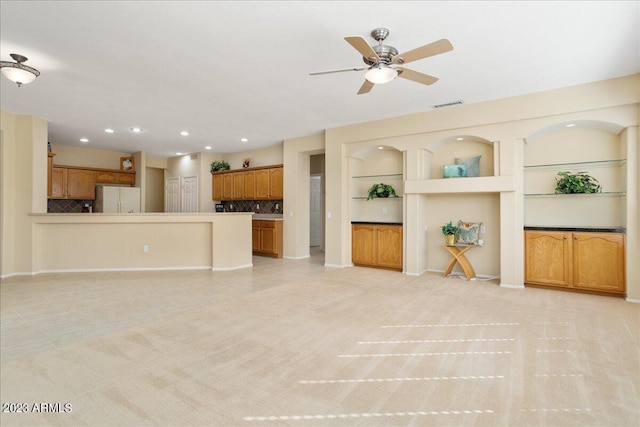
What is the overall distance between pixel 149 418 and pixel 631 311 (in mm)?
4718

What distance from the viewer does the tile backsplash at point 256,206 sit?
332 inches

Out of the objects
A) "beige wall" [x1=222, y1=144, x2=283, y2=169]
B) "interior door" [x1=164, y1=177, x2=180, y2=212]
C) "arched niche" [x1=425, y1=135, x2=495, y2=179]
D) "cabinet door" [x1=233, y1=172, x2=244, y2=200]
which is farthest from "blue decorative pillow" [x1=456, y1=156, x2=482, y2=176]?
"interior door" [x1=164, y1=177, x2=180, y2=212]

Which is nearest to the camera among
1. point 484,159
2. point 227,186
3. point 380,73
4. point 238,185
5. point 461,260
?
point 380,73

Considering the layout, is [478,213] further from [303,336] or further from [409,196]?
[303,336]

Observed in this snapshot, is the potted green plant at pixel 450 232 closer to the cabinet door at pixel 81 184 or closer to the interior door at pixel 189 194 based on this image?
the interior door at pixel 189 194

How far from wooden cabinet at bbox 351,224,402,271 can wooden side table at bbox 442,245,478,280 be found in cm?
84

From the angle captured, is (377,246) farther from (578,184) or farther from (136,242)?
(136,242)

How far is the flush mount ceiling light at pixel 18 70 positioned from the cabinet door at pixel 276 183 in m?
4.84

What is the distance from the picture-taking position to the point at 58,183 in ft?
25.0

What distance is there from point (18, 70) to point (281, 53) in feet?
9.11

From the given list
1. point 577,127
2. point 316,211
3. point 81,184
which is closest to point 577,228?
point 577,127

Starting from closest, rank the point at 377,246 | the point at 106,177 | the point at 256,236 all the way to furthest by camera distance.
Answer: the point at 377,246
the point at 256,236
the point at 106,177

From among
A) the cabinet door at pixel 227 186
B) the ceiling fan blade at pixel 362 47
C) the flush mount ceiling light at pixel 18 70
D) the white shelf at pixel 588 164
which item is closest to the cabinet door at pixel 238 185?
the cabinet door at pixel 227 186

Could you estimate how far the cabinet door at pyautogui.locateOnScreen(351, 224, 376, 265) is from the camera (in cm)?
620
